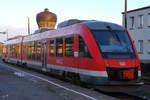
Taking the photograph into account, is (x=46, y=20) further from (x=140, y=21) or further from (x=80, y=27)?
(x=80, y=27)

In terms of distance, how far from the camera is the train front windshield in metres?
12.2

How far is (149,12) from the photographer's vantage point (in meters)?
35.4

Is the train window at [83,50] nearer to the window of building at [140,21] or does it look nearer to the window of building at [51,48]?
the window of building at [51,48]

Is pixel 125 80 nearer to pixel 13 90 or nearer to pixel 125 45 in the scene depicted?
pixel 125 45

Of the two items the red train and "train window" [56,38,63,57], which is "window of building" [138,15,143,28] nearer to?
the red train

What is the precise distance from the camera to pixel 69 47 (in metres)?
14.7

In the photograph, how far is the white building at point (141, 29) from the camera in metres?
36.1

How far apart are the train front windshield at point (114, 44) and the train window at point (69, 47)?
186 centimetres

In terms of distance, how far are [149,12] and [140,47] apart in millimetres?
5004

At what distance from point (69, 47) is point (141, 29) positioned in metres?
24.3

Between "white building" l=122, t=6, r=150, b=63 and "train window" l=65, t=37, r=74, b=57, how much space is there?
22524mm

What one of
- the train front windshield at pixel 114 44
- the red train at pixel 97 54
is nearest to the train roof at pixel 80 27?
the red train at pixel 97 54

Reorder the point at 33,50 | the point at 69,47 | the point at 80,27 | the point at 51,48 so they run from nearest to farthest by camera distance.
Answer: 1. the point at 80,27
2. the point at 69,47
3. the point at 51,48
4. the point at 33,50

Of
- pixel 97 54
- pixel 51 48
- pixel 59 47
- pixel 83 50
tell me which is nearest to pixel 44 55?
pixel 51 48
